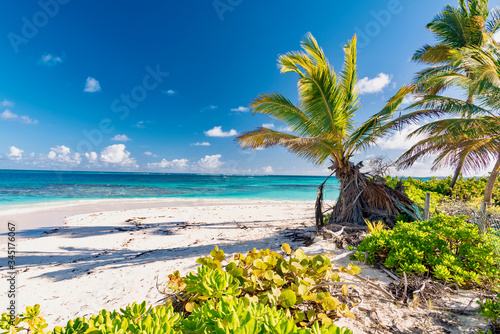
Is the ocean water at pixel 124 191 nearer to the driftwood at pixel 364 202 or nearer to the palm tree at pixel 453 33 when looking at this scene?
the driftwood at pixel 364 202

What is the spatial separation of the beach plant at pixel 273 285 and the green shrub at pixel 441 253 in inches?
45.9

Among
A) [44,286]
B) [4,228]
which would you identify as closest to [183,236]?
[44,286]

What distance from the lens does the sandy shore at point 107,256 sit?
296cm

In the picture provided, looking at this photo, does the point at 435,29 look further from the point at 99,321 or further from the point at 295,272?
the point at 99,321

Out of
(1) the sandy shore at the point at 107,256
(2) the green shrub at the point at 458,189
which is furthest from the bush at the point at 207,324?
(2) the green shrub at the point at 458,189

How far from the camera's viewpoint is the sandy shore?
296 cm

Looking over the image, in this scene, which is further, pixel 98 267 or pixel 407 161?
pixel 407 161

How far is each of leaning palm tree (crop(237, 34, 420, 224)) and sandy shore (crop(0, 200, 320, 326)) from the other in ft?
7.11

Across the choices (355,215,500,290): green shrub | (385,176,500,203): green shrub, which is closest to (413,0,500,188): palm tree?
(385,176,500,203): green shrub

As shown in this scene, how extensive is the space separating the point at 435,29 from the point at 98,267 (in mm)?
16264

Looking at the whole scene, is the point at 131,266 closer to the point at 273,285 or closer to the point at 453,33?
the point at 273,285

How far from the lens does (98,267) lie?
411 cm

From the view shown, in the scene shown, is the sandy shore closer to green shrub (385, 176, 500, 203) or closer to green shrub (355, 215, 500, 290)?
green shrub (355, 215, 500, 290)

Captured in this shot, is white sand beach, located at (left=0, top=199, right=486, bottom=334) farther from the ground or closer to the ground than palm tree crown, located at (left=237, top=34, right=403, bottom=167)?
closer to the ground
